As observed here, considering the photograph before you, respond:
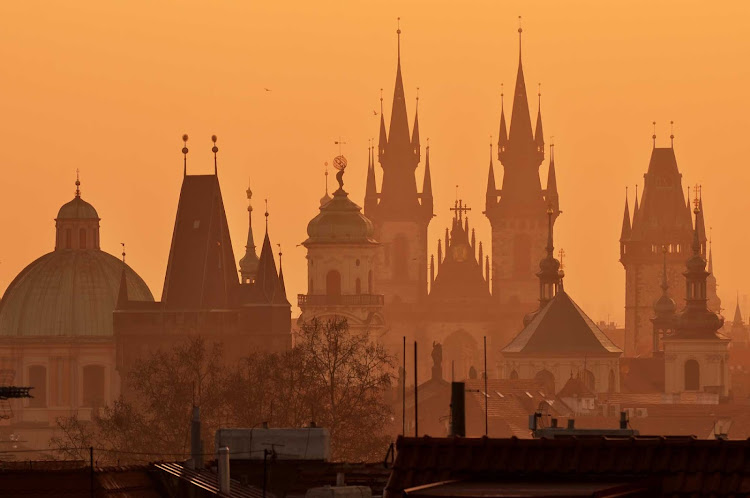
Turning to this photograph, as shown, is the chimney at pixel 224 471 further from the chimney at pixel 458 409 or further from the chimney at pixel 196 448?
the chimney at pixel 458 409

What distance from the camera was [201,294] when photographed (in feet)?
601

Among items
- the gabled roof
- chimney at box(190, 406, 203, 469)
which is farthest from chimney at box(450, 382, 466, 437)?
the gabled roof

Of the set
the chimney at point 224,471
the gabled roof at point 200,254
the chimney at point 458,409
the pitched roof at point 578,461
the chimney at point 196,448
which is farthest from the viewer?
the gabled roof at point 200,254

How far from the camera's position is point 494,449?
31.2 meters

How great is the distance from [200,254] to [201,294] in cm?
201

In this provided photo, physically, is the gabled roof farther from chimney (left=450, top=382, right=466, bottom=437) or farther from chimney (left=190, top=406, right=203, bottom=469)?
chimney (left=450, top=382, right=466, bottom=437)

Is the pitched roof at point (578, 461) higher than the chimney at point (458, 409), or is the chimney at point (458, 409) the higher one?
the chimney at point (458, 409)

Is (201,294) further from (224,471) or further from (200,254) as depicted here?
(224,471)

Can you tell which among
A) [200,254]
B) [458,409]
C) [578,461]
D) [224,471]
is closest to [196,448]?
[224,471]

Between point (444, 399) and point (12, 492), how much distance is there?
429ft

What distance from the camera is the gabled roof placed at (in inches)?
7170

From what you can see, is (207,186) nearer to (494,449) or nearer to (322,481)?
(322,481)

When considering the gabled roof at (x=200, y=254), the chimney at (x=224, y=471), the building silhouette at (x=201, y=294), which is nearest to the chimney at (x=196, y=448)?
the chimney at (x=224, y=471)

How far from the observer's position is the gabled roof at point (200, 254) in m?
182
